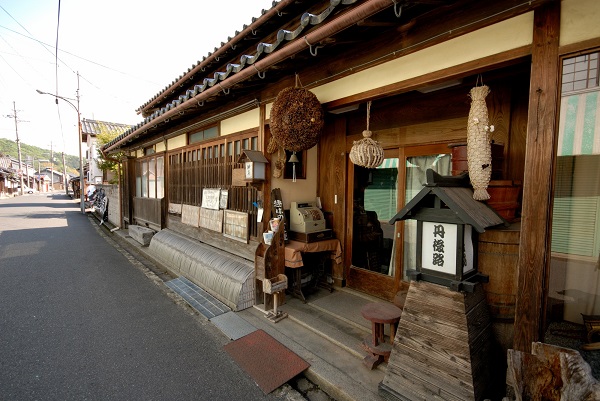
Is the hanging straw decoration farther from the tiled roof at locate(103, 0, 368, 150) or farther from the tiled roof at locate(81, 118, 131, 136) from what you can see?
the tiled roof at locate(81, 118, 131, 136)

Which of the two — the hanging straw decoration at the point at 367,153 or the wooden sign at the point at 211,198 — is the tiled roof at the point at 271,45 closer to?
the hanging straw decoration at the point at 367,153

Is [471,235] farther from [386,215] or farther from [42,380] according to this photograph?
[42,380]

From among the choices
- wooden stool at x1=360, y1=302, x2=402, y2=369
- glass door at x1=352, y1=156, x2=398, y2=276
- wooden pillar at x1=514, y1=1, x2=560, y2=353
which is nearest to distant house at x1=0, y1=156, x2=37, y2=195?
glass door at x1=352, y1=156, x2=398, y2=276

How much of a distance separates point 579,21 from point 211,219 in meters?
6.93

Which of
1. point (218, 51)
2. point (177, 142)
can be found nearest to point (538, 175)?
point (218, 51)

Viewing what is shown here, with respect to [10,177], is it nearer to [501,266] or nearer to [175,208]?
[175,208]

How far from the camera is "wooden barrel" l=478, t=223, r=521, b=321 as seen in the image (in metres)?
2.87

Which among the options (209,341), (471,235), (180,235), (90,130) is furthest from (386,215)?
(90,130)

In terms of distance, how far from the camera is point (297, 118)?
4.22m

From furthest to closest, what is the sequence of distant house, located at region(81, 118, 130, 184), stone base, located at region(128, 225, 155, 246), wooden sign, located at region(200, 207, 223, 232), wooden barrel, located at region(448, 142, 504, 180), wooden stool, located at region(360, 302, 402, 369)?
distant house, located at region(81, 118, 130, 184) < stone base, located at region(128, 225, 155, 246) < wooden sign, located at region(200, 207, 223, 232) < wooden stool, located at region(360, 302, 402, 369) < wooden barrel, located at region(448, 142, 504, 180)

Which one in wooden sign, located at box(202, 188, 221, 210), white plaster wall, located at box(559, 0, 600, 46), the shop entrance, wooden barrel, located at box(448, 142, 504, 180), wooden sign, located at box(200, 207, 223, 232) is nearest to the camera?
white plaster wall, located at box(559, 0, 600, 46)

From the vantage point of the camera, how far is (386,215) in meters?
5.43

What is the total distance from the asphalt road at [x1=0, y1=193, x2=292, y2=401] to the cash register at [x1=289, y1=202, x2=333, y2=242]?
7.21ft

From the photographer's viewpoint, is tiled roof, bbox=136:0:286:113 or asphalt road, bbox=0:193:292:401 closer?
asphalt road, bbox=0:193:292:401
